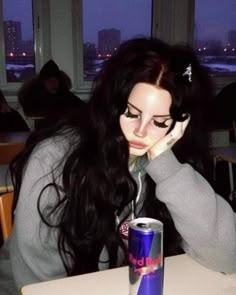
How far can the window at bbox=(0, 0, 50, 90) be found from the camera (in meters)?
4.24

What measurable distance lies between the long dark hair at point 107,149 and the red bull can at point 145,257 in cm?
33

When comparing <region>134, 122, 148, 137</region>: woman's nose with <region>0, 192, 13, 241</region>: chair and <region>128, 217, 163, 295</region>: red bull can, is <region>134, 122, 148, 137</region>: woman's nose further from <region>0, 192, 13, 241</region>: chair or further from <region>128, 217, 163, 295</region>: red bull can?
<region>0, 192, 13, 241</region>: chair

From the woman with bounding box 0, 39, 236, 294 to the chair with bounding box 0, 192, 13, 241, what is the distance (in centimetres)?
5

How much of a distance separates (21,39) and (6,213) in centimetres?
371

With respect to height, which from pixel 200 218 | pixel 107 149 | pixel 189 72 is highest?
pixel 189 72

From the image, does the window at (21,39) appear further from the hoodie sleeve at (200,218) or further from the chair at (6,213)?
the hoodie sleeve at (200,218)

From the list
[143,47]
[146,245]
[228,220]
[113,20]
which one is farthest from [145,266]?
[113,20]

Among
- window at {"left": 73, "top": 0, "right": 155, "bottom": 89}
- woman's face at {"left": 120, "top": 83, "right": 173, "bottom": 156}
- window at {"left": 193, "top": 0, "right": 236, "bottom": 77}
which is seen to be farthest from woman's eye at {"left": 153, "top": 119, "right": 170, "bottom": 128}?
window at {"left": 193, "top": 0, "right": 236, "bottom": 77}

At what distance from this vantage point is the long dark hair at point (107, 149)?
93 cm

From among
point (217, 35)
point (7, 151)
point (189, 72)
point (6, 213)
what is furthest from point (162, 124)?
point (217, 35)

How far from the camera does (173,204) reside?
2.81ft

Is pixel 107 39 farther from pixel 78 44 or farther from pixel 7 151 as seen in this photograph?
pixel 7 151

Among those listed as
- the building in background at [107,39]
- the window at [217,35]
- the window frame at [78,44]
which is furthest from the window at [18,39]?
the window at [217,35]

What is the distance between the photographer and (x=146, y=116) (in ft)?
2.95
